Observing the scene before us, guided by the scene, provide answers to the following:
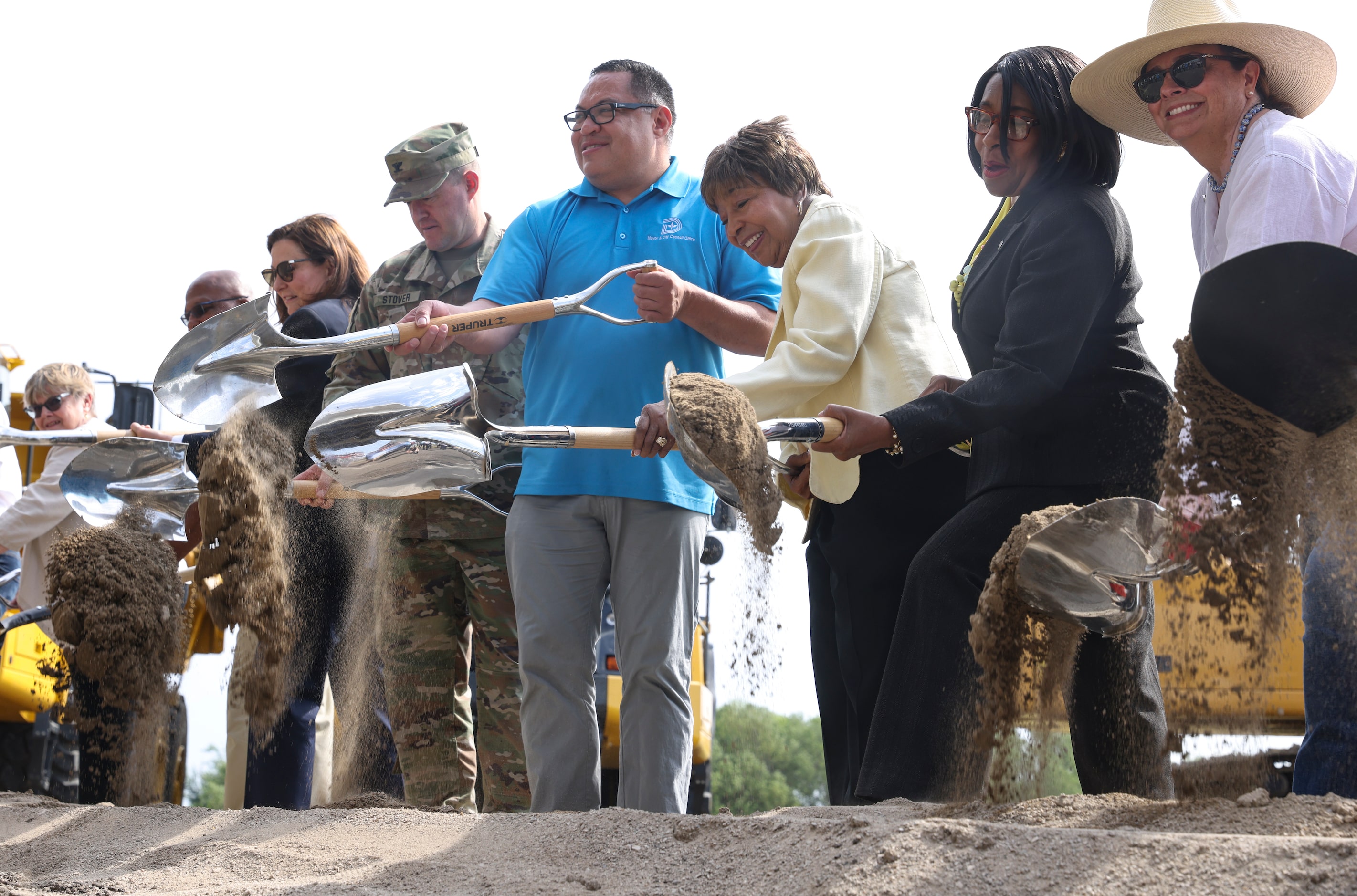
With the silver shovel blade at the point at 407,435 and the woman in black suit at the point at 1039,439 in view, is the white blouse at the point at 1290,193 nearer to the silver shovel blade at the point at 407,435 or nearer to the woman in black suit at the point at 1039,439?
the woman in black suit at the point at 1039,439

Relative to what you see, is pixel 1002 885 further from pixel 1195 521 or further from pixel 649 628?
pixel 649 628

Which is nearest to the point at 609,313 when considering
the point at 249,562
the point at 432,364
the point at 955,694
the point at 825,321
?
the point at 432,364

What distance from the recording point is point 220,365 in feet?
12.0

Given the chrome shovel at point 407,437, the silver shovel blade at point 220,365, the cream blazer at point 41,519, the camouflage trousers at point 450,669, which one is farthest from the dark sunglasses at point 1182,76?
the cream blazer at point 41,519

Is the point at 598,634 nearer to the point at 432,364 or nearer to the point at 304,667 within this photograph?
the point at 304,667

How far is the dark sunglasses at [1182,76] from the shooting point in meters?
2.67

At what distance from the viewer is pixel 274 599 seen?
3545 mm

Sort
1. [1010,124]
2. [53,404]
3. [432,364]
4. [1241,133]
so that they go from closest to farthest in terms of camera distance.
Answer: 1. [1241,133]
2. [1010,124]
3. [432,364]
4. [53,404]

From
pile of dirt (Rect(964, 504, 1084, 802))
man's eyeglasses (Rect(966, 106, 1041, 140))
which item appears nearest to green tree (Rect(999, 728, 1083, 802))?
pile of dirt (Rect(964, 504, 1084, 802))

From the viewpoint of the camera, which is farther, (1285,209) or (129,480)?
(129,480)

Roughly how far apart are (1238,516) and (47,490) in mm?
4383

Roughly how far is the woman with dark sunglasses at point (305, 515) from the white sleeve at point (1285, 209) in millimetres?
2684

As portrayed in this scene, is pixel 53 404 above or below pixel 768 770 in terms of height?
above

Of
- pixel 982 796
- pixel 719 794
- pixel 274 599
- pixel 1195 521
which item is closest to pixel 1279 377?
pixel 1195 521
